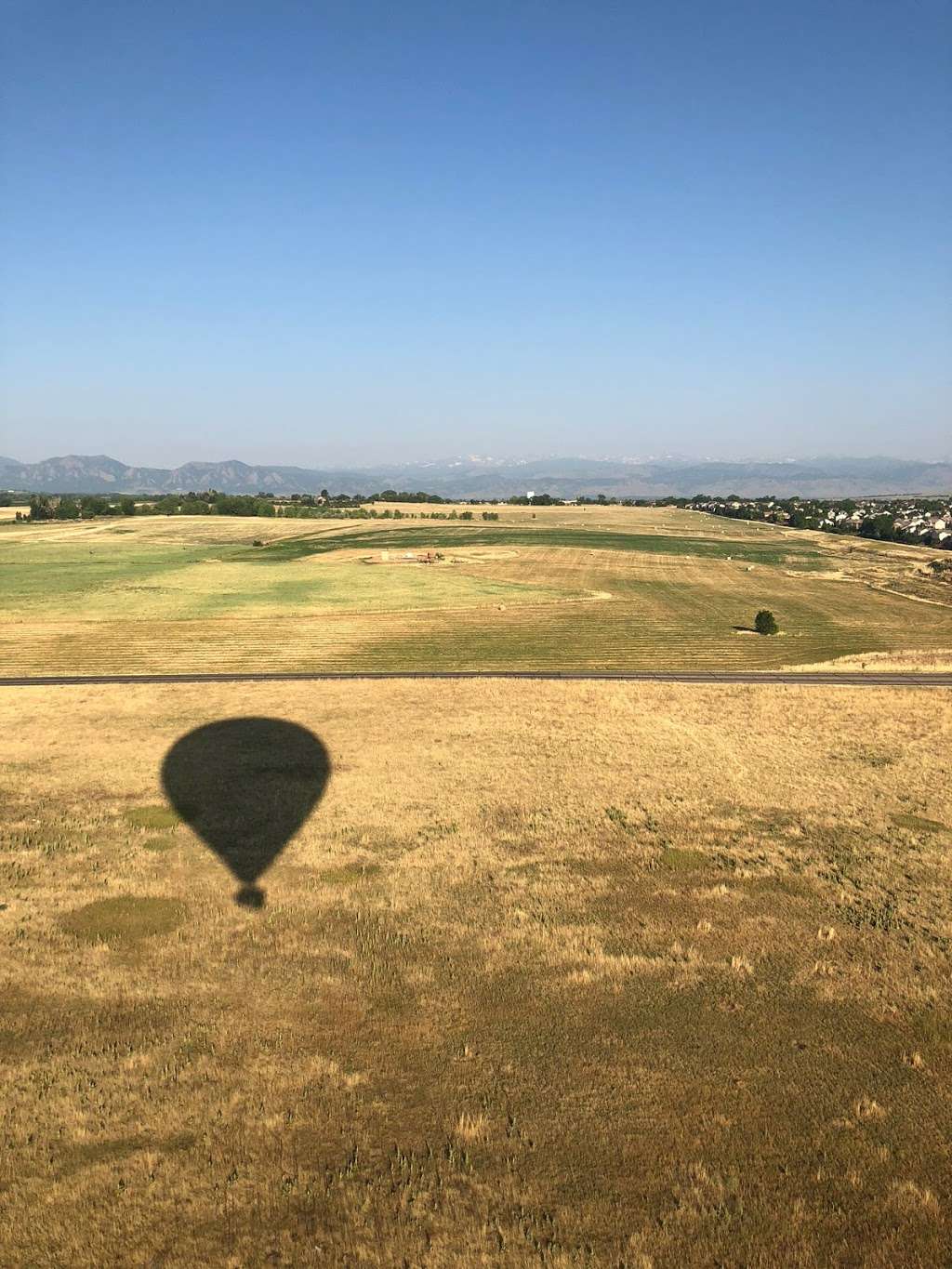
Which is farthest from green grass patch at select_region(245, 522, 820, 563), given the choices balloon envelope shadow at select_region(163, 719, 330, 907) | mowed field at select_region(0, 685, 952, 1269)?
mowed field at select_region(0, 685, 952, 1269)

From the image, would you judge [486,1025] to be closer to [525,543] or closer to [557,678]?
[557,678]

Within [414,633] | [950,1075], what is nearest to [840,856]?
[950,1075]

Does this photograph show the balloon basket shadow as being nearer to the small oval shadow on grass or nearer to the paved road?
the small oval shadow on grass

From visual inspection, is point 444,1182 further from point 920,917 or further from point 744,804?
point 744,804

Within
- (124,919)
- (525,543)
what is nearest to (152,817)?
(124,919)

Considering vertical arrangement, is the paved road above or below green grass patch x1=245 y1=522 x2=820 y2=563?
below
